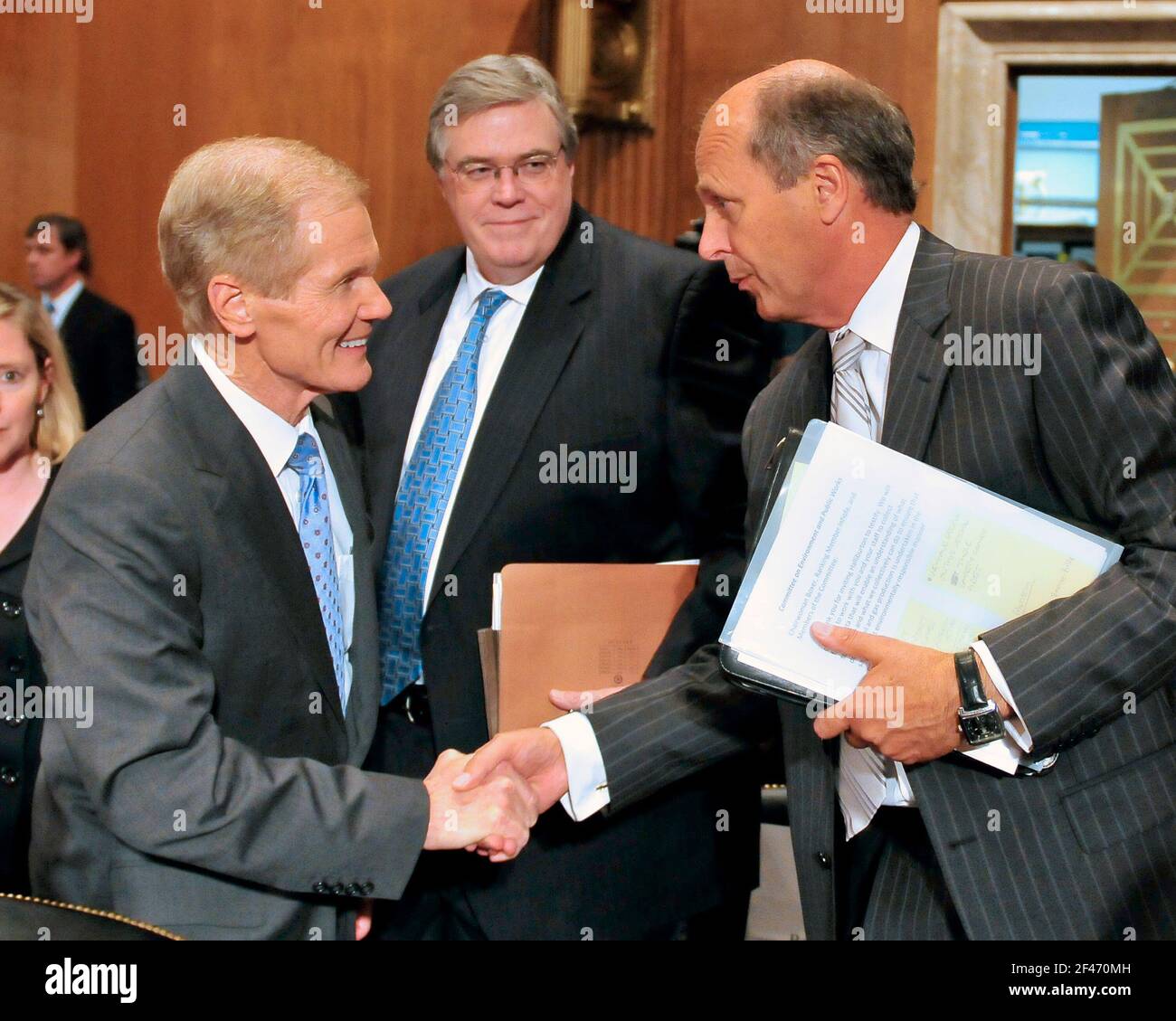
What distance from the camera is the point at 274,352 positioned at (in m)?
1.90

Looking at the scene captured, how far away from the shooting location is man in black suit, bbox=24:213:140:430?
5055 millimetres

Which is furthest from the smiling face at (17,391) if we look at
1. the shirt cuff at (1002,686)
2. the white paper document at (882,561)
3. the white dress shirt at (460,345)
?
the shirt cuff at (1002,686)

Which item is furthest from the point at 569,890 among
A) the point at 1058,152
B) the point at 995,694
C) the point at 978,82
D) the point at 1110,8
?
the point at 1058,152

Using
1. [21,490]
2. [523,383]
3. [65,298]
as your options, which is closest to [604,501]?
[523,383]

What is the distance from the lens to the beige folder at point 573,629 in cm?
216

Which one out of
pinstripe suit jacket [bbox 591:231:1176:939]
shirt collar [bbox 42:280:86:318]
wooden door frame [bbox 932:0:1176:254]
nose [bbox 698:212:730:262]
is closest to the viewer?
pinstripe suit jacket [bbox 591:231:1176:939]

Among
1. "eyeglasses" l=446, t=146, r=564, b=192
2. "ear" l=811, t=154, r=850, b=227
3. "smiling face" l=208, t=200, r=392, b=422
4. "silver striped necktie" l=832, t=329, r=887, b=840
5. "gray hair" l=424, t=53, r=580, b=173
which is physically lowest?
"silver striped necktie" l=832, t=329, r=887, b=840

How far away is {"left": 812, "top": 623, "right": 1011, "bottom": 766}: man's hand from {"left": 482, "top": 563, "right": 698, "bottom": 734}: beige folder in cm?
62

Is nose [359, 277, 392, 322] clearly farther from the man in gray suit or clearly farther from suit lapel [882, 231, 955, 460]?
suit lapel [882, 231, 955, 460]

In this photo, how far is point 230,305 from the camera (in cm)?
189

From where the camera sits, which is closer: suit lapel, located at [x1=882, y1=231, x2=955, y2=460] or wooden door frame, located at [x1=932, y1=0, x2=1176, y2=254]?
suit lapel, located at [x1=882, y1=231, x2=955, y2=460]

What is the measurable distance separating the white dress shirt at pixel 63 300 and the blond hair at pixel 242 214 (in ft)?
11.7

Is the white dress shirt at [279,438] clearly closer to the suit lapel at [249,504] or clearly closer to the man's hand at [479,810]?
the suit lapel at [249,504]

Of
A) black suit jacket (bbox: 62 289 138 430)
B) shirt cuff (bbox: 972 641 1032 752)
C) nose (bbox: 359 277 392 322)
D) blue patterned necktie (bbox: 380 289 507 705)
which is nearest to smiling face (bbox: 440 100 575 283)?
blue patterned necktie (bbox: 380 289 507 705)
